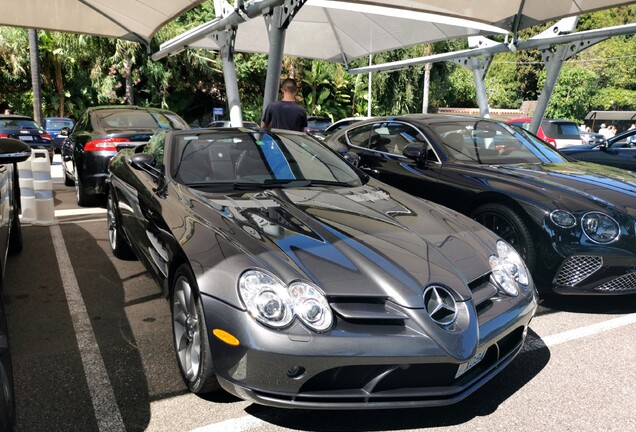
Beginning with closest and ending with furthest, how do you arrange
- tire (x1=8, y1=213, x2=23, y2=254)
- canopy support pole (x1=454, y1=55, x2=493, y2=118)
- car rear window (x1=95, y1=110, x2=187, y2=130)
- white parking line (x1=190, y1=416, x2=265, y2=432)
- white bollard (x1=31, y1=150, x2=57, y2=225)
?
white parking line (x1=190, y1=416, x2=265, y2=432) < tire (x1=8, y1=213, x2=23, y2=254) < white bollard (x1=31, y1=150, x2=57, y2=225) < car rear window (x1=95, y1=110, x2=187, y2=130) < canopy support pole (x1=454, y1=55, x2=493, y2=118)

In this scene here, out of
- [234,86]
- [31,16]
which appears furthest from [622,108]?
[31,16]

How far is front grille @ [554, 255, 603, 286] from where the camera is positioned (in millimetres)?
3770

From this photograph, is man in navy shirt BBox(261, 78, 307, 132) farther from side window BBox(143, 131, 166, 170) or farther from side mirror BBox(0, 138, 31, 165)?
side mirror BBox(0, 138, 31, 165)

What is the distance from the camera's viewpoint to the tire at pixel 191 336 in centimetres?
240

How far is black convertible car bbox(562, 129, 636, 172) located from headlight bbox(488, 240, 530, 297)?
5739 millimetres

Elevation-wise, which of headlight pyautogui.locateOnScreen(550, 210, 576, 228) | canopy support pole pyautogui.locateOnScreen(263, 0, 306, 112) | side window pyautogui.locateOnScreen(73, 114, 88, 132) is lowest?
headlight pyautogui.locateOnScreen(550, 210, 576, 228)

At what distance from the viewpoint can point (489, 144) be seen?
5.27 meters

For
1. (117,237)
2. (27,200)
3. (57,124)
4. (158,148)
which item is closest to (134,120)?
(27,200)

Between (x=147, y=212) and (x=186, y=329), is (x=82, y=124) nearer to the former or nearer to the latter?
(x=147, y=212)

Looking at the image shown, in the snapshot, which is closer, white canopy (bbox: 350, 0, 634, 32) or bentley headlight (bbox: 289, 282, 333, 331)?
bentley headlight (bbox: 289, 282, 333, 331)

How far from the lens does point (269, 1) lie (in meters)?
7.43

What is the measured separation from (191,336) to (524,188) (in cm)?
295

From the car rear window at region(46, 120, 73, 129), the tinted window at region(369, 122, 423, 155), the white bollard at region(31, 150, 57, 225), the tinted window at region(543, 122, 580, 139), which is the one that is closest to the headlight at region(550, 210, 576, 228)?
the tinted window at region(369, 122, 423, 155)

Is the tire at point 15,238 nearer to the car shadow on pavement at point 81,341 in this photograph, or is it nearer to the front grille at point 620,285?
the car shadow on pavement at point 81,341
